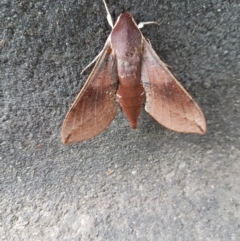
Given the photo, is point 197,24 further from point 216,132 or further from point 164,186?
point 164,186

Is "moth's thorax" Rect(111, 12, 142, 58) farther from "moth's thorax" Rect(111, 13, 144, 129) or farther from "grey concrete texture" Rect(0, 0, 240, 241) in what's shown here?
"grey concrete texture" Rect(0, 0, 240, 241)

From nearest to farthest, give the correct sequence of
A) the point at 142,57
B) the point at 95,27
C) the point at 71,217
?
the point at 142,57, the point at 95,27, the point at 71,217

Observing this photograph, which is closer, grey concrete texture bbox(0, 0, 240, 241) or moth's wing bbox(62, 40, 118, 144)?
moth's wing bbox(62, 40, 118, 144)

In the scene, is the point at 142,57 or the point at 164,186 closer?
the point at 142,57

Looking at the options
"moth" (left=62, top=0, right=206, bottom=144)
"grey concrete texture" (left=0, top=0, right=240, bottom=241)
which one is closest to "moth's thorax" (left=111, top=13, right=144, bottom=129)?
"moth" (left=62, top=0, right=206, bottom=144)

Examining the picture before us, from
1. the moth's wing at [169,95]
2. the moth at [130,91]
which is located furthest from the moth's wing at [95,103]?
the moth's wing at [169,95]

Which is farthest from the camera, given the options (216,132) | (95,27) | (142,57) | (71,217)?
(71,217)

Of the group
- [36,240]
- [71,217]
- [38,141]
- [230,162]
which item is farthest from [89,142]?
[230,162]
